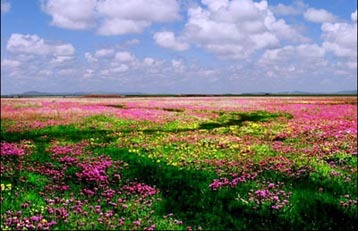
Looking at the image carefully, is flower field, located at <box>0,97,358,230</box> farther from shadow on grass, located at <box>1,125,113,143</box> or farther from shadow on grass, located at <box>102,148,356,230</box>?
shadow on grass, located at <box>1,125,113,143</box>

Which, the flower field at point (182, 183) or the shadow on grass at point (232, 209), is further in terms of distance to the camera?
the flower field at point (182, 183)

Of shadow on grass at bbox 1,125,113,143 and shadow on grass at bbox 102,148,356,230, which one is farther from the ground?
shadow on grass at bbox 1,125,113,143

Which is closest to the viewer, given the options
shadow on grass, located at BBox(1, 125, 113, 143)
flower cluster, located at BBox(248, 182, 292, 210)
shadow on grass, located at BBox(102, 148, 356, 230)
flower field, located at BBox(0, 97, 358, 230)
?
shadow on grass, located at BBox(102, 148, 356, 230)

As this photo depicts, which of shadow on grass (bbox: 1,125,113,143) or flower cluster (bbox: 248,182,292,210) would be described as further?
shadow on grass (bbox: 1,125,113,143)

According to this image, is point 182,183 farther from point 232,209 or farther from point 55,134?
point 55,134

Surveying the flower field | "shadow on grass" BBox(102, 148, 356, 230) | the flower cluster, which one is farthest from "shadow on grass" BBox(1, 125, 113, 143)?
the flower cluster

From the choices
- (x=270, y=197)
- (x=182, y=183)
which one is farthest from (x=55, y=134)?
(x=270, y=197)

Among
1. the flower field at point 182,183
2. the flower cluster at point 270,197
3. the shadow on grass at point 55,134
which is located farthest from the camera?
the shadow on grass at point 55,134

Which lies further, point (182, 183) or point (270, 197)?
point (182, 183)

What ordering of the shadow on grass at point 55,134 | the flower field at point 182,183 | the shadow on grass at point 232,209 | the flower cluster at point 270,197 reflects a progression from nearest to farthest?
1. the shadow on grass at point 232,209
2. the flower field at point 182,183
3. the flower cluster at point 270,197
4. the shadow on grass at point 55,134

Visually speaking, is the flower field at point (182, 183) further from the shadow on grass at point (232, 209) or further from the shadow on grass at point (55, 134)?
the shadow on grass at point (55, 134)

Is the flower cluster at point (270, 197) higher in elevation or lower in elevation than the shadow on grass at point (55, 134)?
lower

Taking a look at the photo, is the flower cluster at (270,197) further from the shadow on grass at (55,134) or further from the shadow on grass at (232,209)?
the shadow on grass at (55,134)

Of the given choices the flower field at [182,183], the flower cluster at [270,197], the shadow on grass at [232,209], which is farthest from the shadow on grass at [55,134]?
the flower cluster at [270,197]
